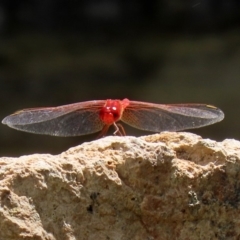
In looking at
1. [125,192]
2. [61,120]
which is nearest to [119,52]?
[61,120]

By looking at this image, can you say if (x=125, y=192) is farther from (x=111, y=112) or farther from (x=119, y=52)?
(x=119, y=52)

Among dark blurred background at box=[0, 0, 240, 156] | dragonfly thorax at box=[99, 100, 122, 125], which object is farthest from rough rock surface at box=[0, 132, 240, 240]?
dark blurred background at box=[0, 0, 240, 156]

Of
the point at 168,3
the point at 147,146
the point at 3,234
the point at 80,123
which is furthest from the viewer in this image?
the point at 168,3

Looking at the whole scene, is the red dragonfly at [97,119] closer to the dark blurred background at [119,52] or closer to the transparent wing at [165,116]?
the transparent wing at [165,116]

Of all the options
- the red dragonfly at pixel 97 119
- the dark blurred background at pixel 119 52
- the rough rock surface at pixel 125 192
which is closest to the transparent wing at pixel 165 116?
the red dragonfly at pixel 97 119

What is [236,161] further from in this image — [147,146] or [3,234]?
[3,234]

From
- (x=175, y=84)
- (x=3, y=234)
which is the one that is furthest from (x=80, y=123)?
(x=175, y=84)
